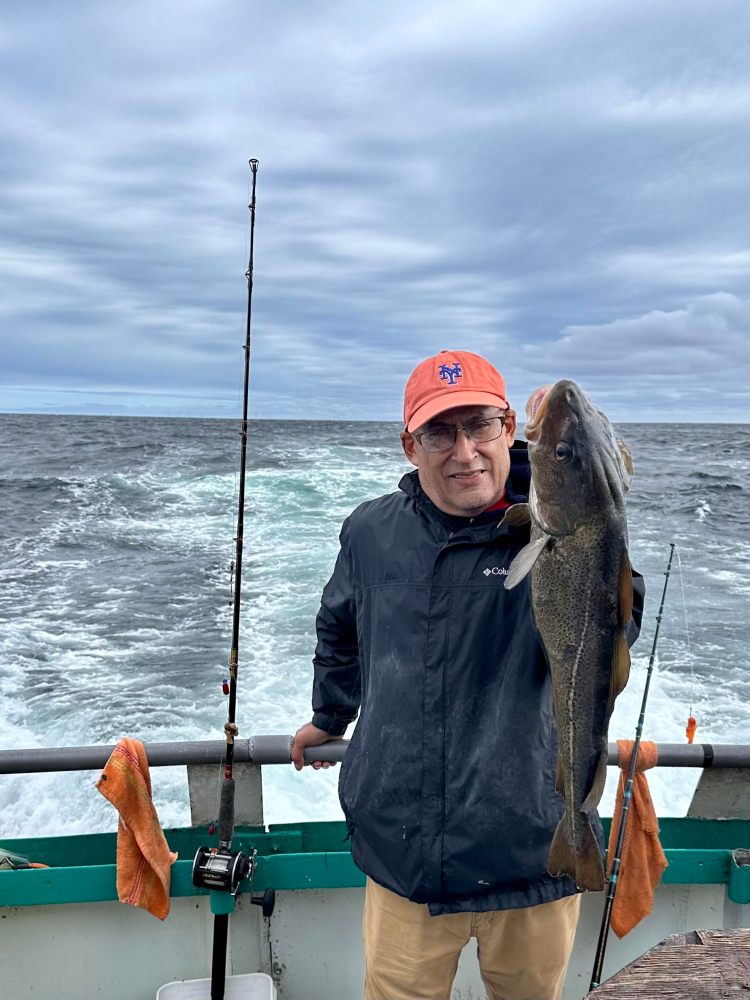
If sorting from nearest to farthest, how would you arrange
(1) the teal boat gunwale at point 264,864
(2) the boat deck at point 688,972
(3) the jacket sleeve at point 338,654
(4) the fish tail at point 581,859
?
(2) the boat deck at point 688,972
(4) the fish tail at point 581,859
(3) the jacket sleeve at point 338,654
(1) the teal boat gunwale at point 264,864

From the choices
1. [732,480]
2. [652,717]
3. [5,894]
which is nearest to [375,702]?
[5,894]

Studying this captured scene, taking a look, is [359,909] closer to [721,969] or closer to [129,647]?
[721,969]

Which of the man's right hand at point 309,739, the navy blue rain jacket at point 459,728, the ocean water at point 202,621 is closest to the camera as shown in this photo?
the navy blue rain jacket at point 459,728

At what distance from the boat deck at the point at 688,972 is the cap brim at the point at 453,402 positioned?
4.19ft

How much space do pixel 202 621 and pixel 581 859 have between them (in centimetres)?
887

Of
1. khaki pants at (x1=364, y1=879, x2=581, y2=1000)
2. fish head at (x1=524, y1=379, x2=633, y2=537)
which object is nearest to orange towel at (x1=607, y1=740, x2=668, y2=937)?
khaki pants at (x1=364, y1=879, x2=581, y2=1000)

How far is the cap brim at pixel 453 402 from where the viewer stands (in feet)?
6.77

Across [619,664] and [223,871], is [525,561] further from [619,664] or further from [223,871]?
[223,871]

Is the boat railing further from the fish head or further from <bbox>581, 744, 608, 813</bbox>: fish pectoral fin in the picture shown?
the fish head

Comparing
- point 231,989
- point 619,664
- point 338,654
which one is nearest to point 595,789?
Answer: point 619,664

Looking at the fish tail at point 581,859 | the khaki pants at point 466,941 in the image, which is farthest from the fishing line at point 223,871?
the fish tail at point 581,859

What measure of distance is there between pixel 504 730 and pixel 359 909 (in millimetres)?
Result: 1408

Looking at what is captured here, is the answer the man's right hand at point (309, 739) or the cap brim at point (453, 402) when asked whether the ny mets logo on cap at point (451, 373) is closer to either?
the cap brim at point (453, 402)

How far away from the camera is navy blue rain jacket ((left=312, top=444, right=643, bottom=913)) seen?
6.69ft
